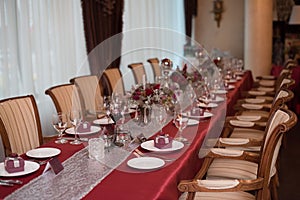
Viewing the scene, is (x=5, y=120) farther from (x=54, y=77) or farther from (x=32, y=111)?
(x=54, y=77)

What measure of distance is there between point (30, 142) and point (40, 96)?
1259 mm

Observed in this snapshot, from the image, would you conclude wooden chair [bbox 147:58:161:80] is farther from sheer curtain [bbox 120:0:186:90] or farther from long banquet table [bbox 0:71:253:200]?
long banquet table [bbox 0:71:253:200]

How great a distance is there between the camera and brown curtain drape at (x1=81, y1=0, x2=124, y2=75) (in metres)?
4.95

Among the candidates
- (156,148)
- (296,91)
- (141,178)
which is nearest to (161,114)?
(156,148)

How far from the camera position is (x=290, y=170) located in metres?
4.35

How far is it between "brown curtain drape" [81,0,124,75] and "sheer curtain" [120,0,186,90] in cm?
34

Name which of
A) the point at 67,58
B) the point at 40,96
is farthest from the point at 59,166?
the point at 67,58

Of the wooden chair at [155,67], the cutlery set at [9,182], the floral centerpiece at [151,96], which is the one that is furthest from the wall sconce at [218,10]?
the cutlery set at [9,182]

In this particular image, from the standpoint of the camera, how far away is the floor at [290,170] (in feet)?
12.2

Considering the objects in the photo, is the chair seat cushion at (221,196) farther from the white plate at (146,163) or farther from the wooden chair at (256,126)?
the wooden chair at (256,126)

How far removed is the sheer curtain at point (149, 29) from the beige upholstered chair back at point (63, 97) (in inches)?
87.8

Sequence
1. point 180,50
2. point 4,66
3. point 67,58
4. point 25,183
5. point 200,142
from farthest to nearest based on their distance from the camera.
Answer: point 180,50 → point 67,58 → point 4,66 → point 200,142 → point 25,183

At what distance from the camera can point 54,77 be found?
173 inches

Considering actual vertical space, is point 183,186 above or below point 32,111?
below
